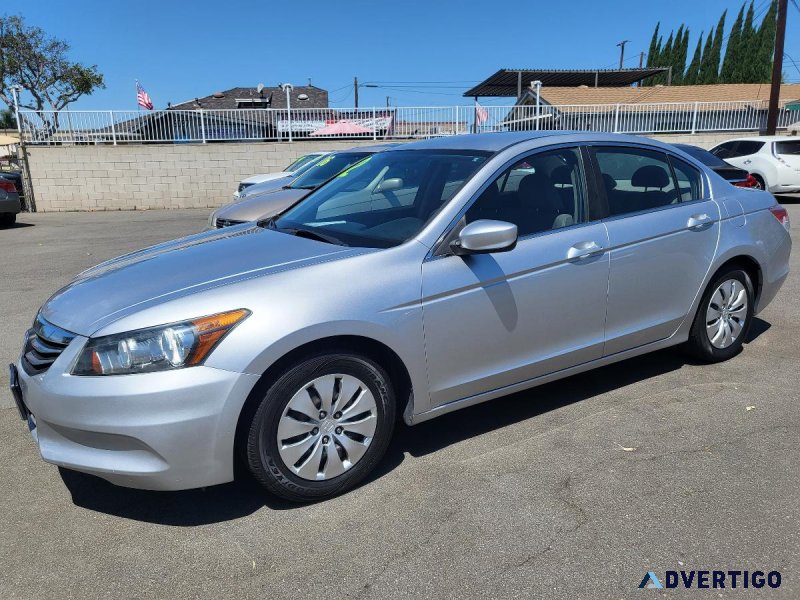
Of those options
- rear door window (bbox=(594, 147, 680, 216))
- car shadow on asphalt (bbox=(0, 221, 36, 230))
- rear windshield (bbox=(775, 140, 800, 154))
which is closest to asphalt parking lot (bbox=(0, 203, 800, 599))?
rear door window (bbox=(594, 147, 680, 216))

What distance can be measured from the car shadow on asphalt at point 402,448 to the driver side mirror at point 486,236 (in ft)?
3.81

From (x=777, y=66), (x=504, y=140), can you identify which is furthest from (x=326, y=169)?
(x=777, y=66)

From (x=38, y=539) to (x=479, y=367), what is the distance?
85.3 inches

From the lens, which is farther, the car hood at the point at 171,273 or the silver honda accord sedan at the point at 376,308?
the car hood at the point at 171,273

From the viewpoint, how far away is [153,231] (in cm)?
1379

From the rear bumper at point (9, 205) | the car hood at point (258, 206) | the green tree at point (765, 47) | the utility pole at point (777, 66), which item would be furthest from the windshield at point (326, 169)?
the green tree at point (765, 47)

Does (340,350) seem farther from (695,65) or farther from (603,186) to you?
(695,65)

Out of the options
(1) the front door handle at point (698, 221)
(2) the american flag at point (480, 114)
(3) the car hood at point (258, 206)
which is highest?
(2) the american flag at point (480, 114)

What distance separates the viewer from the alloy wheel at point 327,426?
2.83 metres

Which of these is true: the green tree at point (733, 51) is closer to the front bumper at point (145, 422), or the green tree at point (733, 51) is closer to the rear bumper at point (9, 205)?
the rear bumper at point (9, 205)

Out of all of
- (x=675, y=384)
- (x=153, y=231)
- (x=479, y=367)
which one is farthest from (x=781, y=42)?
(x=479, y=367)

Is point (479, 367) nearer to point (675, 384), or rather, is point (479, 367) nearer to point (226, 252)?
point (226, 252)

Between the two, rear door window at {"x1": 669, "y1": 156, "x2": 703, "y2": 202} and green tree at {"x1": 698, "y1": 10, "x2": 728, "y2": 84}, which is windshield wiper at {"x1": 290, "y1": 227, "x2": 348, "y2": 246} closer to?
rear door window at {"x1": 669, "y1": 156, "x2": 703, "y2": 202}

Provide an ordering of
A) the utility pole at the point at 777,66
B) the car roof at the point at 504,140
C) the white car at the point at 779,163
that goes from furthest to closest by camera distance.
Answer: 1. the utility pole at the point at 777,66
2. the white car at the point at 779,163
3. the car roof at the point at 504,140
